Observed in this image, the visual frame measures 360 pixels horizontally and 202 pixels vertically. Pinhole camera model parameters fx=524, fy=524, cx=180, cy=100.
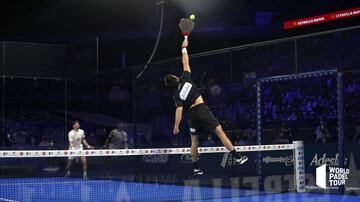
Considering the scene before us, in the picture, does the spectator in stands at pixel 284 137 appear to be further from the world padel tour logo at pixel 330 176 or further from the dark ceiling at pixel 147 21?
the dark ceiling at pixel 147 21

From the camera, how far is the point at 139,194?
1355cm

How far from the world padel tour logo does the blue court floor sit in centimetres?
40

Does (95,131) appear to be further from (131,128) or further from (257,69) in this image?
(257,69)

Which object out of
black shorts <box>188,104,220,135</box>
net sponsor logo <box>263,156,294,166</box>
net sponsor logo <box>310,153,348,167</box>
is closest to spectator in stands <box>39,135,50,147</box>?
net sponsor logo <box>263,156,294,166</box>

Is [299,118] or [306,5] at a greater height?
[306,5]

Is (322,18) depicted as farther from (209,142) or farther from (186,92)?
(186,92)

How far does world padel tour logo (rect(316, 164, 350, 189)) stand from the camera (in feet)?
39.8

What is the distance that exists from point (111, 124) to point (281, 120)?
8.46 metres

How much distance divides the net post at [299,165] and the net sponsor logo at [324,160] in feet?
2.63

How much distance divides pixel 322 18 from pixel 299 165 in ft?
58.5

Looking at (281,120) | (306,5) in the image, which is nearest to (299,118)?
(281,120)

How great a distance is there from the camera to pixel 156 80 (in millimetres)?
18359

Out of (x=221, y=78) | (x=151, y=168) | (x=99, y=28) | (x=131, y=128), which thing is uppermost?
(x=99, y=28)

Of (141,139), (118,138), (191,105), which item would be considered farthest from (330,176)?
(118,138)
